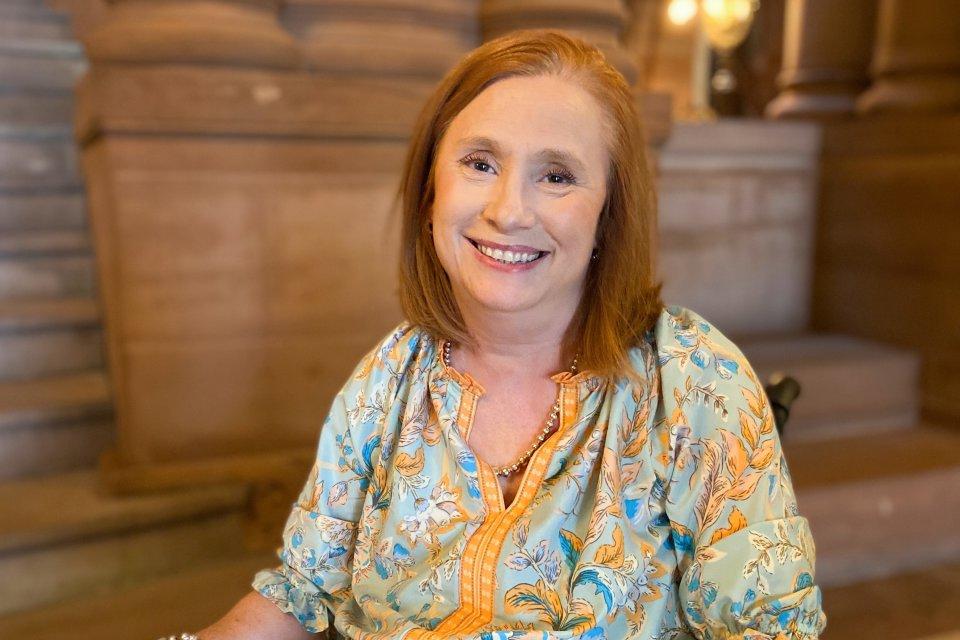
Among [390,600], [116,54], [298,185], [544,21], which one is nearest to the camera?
[390,600]

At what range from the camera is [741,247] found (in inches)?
155

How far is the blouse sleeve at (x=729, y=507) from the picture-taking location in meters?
1.21

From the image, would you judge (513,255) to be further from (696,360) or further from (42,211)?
(42,211)

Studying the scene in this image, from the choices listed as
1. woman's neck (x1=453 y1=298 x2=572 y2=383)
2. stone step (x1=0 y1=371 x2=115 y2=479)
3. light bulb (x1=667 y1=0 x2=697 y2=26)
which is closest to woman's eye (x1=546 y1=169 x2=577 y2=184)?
woman's neck (x1=453 y1=298 x2=572 y2=383)

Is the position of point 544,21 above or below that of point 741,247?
above

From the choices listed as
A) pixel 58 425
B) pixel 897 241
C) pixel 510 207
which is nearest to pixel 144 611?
pixel 58 425

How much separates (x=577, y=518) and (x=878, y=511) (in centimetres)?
203

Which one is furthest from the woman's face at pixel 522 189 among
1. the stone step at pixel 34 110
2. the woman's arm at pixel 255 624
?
the stone step at pixel 34 110

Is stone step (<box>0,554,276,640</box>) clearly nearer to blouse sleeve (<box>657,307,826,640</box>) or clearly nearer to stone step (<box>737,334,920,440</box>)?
blouse sleeve (<box>657,307,826,640</box>)

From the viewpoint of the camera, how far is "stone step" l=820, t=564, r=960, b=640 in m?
2.44

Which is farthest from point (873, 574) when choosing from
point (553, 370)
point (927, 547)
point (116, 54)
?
point (116, 54)

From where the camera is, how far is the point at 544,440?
138cm

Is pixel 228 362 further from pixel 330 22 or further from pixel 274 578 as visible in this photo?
pixel 274 578

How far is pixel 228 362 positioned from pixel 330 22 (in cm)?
123
